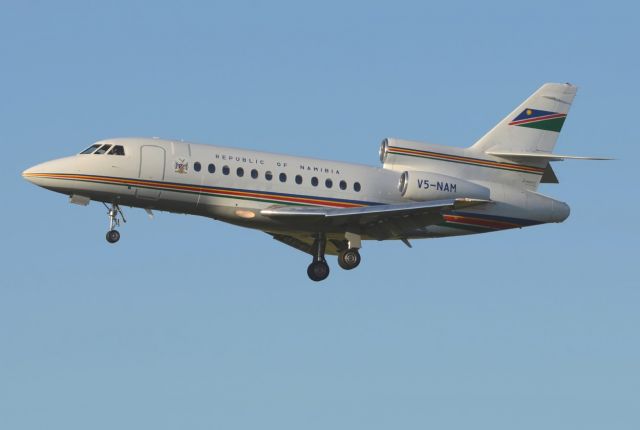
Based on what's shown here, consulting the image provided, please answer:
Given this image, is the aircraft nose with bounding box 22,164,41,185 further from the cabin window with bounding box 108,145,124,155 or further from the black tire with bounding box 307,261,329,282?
the black tire with bounding box 307,261,329,282

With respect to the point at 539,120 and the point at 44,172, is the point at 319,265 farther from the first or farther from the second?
the point at 44,172

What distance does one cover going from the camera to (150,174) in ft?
129

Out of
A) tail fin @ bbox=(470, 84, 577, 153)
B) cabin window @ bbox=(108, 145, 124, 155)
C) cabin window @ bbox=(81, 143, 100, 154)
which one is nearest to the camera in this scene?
cabin window @ bbox=(108, 145, 124, 155)

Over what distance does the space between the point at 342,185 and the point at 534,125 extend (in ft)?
23.7

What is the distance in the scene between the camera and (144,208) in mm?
39844

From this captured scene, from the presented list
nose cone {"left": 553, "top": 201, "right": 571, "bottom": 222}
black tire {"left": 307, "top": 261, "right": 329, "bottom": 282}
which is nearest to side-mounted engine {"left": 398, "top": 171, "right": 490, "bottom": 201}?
nose cone {"left": 553, "top": 201, "right": 571, "bottom": 222}

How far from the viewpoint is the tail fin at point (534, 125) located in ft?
143

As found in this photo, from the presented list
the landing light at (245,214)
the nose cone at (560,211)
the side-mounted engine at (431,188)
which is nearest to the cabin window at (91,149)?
the landing light at (245,214)

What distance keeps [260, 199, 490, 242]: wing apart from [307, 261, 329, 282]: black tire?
1.78 m

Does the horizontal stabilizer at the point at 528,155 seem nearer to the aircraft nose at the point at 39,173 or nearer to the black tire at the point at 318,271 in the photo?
the black tire at the point at 318,271

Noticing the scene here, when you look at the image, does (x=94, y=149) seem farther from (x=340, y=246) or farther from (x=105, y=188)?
(x=340, y=246)

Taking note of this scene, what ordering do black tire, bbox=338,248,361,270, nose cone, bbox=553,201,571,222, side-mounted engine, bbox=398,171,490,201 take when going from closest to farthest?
black tire, bbox=338,248,361,270
side-mounted engine, bbox=398,171,490,201
nose cone, bbox=553,201,571,222

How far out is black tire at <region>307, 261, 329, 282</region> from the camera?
42.6 metres

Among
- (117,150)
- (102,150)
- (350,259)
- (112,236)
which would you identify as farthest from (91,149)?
(350,259)
